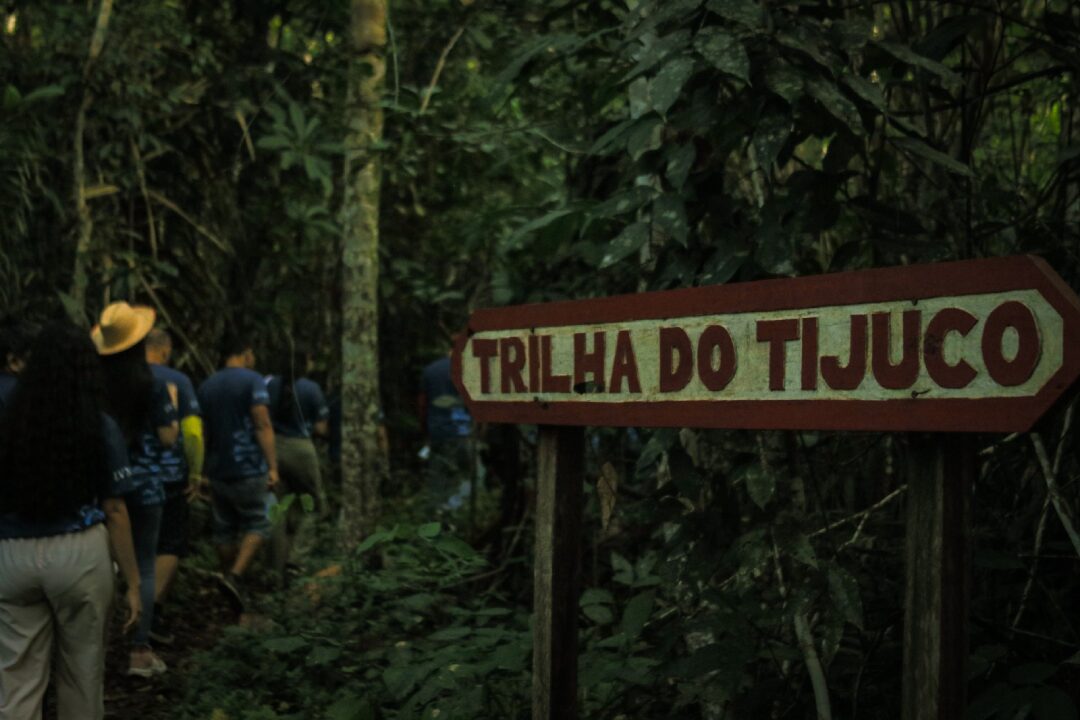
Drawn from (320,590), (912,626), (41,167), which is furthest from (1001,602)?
(41,167)

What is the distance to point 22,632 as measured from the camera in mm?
4258

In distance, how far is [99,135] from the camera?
27.8 ft

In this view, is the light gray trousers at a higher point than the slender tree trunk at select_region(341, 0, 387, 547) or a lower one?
lower

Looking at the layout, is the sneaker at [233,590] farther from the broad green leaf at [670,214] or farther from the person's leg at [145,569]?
the broad green leaf at [670,214]

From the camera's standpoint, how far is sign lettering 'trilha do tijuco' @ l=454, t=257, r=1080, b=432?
2.06 metres

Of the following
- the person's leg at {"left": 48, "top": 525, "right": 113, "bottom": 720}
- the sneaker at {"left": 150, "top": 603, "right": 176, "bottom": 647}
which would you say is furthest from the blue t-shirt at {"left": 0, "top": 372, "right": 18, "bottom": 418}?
the sneaker at {"left": 150, "top": 603, "right": 176, "bottom": 647}

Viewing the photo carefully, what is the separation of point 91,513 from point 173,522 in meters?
2.41

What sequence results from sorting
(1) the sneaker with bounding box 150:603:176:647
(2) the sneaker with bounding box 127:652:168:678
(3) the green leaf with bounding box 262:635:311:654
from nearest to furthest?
(3) the green leaf with bounding box 262:635:311:654
(2) the sneaker with bounding box 127:652:168:678
(1) the sneaker with bounding box 150:603:176:647

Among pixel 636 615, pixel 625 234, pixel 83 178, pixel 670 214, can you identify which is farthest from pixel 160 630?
pixel 670 214

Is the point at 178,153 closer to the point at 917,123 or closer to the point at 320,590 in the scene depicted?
the point at 320,590

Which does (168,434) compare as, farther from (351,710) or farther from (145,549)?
(351,710)

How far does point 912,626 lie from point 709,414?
0.62 metres

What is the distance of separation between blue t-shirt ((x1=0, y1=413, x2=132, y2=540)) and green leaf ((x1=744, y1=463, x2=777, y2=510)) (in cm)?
259

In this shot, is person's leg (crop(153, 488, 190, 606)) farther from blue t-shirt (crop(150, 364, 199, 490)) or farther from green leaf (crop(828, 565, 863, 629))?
green leaf (crop(828, 565, 863, 629))
